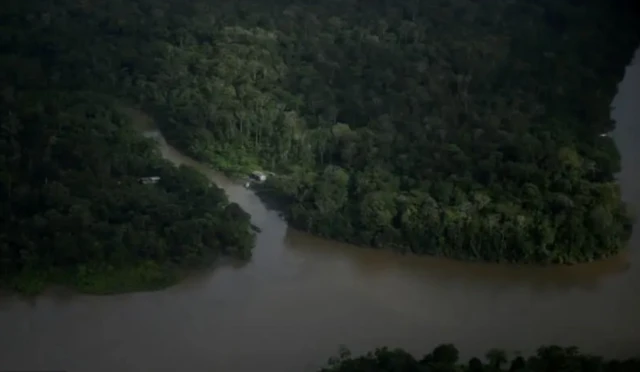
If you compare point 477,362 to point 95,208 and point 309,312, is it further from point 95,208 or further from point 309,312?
point 95,208

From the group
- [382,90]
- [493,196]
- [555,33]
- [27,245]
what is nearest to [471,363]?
[493,196]

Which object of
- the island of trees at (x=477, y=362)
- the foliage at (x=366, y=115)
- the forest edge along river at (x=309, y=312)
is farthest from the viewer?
the foliage at (x=366, y=115)

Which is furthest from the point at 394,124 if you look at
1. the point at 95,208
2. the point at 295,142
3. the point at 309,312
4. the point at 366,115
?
the point at 95,208

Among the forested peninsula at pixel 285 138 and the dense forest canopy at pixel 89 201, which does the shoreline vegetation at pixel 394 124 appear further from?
the dense forest canopy at pixel 89 201

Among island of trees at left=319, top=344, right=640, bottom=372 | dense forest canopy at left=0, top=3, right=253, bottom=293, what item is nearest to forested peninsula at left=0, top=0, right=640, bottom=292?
dense forest canopy at left=0, top=3, right=253, bottom=293

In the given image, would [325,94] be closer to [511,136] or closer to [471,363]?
[511,136]

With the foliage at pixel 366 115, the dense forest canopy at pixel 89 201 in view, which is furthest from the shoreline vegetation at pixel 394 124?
the dense forest canopy at pixel 89 201
